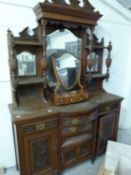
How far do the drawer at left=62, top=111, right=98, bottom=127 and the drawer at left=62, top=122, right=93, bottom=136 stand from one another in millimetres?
48

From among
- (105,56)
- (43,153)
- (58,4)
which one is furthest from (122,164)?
(58,4)

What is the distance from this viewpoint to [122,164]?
141cm

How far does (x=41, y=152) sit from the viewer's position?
148 cm

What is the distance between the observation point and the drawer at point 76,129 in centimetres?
154

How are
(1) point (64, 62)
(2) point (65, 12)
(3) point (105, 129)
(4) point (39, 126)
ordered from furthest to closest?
1. (3) point (105, 129)
2. (1) point (64, 62)
3. (2) point (65, 12)
4. (4) point (39, 126)

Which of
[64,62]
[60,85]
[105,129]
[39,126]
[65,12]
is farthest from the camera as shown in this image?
[105,129]

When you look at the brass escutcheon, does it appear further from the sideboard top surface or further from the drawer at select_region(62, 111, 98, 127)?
the drawer at select_region(62, 111, 98, 127)

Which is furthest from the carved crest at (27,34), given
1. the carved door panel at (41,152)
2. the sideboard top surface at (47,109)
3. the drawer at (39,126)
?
Result: the carved door panel at (41,152)

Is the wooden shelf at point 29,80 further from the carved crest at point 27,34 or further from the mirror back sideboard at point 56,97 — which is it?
the carved crest at point 27,34

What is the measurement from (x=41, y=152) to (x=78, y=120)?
1.62 feet

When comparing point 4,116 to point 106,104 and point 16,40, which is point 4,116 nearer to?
point 16,40

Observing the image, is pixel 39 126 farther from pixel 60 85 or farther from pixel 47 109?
pixel 60 85

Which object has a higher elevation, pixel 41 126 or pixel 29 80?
pixel 29 80

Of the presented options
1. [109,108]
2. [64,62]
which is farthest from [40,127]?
[109,108]
